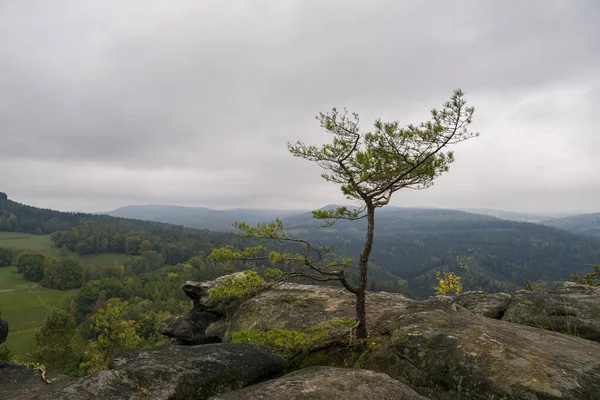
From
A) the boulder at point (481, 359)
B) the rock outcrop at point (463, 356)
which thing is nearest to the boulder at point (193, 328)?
the rock outcrop at point (463, 356)

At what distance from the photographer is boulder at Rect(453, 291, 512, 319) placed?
17.1m

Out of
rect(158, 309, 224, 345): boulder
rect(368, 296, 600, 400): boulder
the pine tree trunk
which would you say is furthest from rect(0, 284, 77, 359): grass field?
rect(368, 296, 600, 400): boulder

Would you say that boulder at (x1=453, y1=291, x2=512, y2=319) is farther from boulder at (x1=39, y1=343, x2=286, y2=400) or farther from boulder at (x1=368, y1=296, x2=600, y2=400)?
boulder at (x1=39, y1=343, x2=286, y2=400)

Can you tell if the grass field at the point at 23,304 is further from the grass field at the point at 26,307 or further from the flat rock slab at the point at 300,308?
the flat rock slab at the point at 300,308

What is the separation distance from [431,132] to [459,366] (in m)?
7.59

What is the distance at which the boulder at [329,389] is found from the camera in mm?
7134

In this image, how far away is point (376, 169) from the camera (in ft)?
43.4

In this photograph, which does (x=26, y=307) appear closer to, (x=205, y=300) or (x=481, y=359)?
(x=205, y=300)

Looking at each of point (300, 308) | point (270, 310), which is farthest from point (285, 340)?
point (270, 310)

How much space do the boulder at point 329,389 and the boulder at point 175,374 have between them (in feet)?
5.33

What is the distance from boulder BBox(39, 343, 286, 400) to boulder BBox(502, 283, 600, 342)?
13.0 meters

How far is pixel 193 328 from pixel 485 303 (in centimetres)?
1899

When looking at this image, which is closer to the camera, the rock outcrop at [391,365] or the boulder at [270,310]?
the rock outcrop at [391,365]

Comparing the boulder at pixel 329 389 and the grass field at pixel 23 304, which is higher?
the boulder at pixel 329 389
